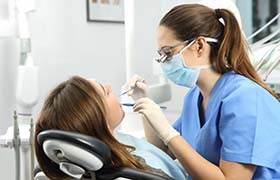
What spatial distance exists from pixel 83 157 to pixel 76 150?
2 cm

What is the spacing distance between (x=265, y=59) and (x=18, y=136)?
113 centimetres

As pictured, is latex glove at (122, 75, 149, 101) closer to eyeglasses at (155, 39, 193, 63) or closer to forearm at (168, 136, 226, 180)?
eyeglasses at (155, 39, 193, 63)

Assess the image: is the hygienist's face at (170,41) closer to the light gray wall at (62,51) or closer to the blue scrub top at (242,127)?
the blue scrub top at (242,127)

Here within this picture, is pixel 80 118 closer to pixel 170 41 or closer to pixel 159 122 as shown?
pixel 159 122

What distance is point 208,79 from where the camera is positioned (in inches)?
59.1

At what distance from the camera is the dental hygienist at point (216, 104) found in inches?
51.6

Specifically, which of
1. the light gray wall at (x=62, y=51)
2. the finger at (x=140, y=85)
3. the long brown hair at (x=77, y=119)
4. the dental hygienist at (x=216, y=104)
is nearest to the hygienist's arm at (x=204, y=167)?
the dental hygienist at (x=216, y=104)

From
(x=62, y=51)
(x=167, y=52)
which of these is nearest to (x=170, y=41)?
(x=167, y=52)

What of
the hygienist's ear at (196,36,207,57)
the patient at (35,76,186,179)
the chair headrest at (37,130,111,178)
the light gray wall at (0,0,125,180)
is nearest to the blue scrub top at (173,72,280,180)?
the hygienist's ear at (196,36,207,57)

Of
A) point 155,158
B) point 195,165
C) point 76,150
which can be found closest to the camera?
point 76,150

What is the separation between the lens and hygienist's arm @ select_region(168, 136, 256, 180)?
4.26 ft

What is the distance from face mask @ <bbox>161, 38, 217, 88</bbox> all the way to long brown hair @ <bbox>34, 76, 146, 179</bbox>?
35cm

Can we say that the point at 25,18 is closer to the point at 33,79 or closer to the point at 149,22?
the point at 33,79

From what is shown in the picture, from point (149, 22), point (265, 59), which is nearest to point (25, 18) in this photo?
point (149, 22)
